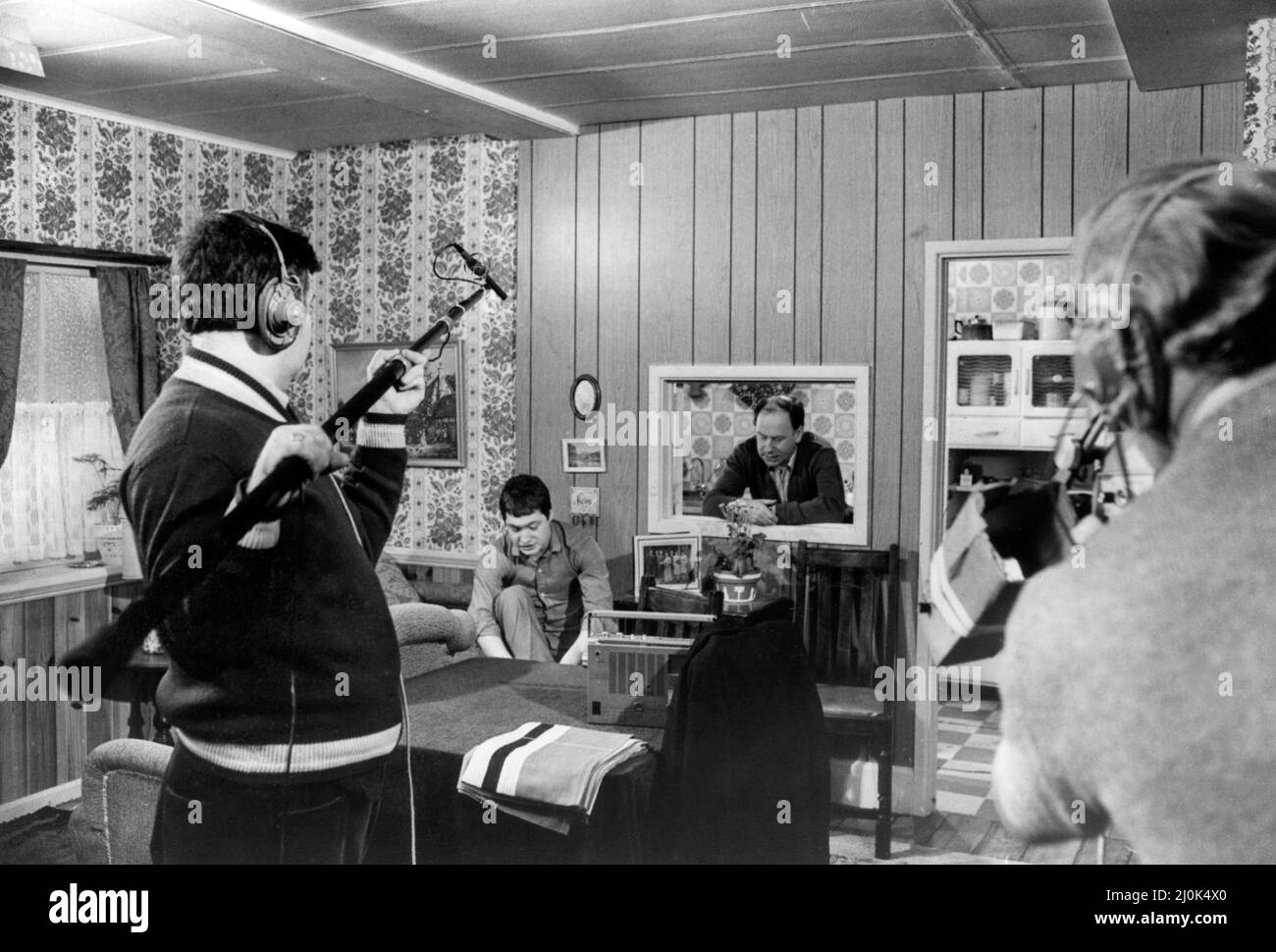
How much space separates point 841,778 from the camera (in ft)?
11.1

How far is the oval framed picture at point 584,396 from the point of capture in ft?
11.4

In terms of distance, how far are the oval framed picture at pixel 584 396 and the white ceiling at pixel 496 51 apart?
2.69ft

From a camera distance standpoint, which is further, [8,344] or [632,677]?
[8,344]

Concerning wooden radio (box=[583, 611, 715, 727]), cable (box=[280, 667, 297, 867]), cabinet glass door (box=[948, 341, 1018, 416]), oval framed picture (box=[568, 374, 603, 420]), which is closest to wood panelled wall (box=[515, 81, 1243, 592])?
oval framed picture (box=[568, 374, 603, 420])

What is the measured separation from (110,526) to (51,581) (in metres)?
0.21

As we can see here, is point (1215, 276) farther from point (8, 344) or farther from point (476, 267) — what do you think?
point (8, 344)

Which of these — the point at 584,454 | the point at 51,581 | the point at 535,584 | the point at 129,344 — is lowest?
the point at 535,584

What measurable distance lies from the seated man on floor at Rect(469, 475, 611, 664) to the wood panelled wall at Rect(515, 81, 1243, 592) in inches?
7.7

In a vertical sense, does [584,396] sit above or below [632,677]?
above

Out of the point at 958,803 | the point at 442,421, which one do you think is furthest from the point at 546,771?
the point at 958,803

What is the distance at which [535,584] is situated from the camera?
313 cm

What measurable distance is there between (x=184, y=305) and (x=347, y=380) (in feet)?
1.03

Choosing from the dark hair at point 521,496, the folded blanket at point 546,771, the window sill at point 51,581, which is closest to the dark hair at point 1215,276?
the folded blanket at point 546,771
